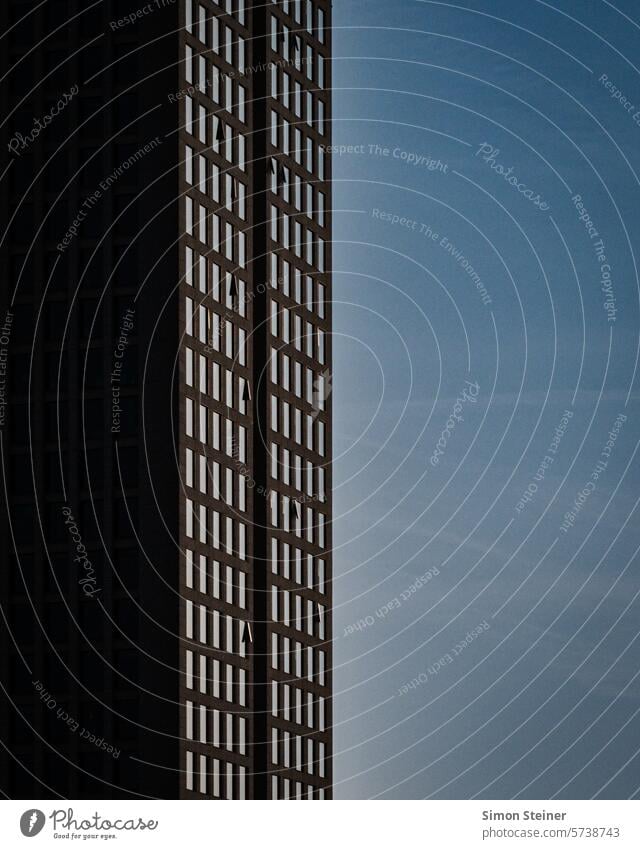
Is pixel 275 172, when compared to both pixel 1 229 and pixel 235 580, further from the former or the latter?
pixel 235 580

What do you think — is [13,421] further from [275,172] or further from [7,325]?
[275,172]

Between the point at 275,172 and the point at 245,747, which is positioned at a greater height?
the point at 275,172
